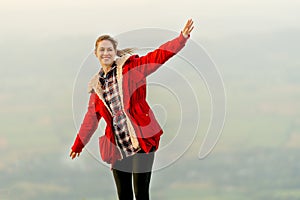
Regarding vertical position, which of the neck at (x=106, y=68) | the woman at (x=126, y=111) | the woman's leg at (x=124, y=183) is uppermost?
the neck at (x=106, y=68)

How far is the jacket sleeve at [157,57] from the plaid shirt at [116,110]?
0.18 meters

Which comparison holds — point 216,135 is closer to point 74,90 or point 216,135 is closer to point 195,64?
point 195,64

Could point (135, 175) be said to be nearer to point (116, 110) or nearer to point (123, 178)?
point (123, 178)

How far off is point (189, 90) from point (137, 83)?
0.43m

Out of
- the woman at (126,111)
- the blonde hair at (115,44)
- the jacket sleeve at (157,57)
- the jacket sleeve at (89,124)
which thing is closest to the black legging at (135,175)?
the woman at (126,111)

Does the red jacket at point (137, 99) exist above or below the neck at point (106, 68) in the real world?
below

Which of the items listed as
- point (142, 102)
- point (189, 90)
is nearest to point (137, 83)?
point (142, 102)

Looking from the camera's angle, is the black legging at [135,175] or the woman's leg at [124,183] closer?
the black legging at [135,175]

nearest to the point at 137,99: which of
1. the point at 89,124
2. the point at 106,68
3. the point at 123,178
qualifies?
the point at 106,68

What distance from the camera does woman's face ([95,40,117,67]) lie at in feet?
12.9

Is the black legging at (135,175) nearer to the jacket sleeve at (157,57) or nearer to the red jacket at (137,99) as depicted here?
the red jacket at (137,99)

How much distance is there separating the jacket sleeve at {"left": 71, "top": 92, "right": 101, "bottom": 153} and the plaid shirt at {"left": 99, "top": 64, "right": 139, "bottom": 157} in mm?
113

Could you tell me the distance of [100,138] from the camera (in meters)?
4.12

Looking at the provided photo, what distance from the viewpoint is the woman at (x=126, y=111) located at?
392 centimetres
